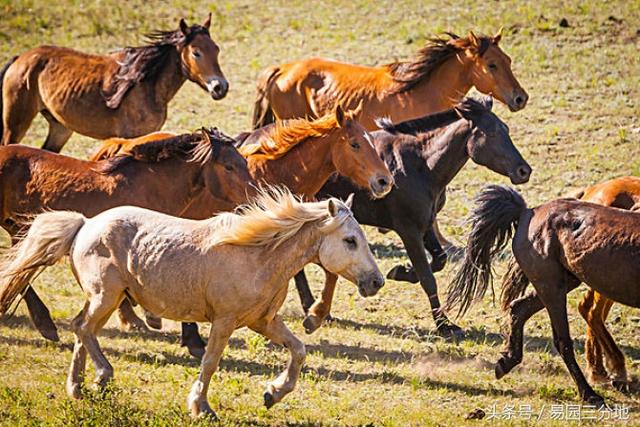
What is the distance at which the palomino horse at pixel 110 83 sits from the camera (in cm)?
1239

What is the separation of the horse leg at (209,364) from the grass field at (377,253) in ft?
0.46

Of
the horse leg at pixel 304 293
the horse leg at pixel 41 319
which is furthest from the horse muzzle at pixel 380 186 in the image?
the horse leg at pixel 41 319

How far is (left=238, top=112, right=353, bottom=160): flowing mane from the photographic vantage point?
947 cm

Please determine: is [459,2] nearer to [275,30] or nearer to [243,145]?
[275,30]

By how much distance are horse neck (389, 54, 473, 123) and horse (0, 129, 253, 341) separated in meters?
Result: 3.78

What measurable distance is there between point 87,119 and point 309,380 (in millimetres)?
5840

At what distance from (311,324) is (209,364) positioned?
2438mm

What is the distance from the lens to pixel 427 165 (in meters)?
10.0

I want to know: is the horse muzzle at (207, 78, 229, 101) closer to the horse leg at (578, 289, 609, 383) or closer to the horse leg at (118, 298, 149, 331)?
the horse leg at (118, 298, 149, 331)

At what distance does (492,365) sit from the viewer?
888cm

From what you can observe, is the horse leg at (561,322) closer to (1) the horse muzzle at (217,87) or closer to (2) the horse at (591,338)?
(2) the horse at (591,338)

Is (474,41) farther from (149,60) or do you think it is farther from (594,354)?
(594,354)

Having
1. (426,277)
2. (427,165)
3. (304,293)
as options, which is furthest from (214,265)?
(427,165)

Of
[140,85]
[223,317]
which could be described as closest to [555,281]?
[223,317]
